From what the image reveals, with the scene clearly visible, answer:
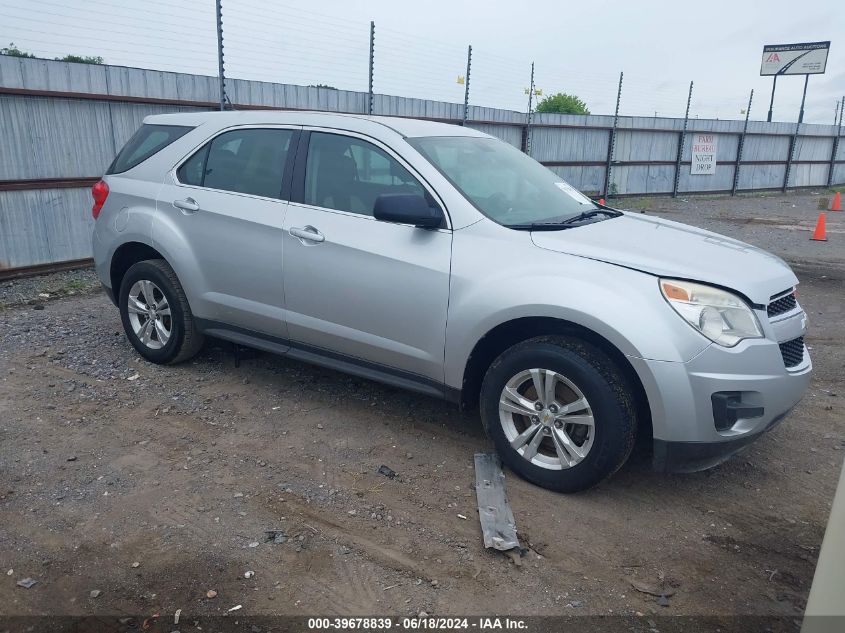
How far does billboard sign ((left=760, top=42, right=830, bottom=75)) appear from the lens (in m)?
32.3

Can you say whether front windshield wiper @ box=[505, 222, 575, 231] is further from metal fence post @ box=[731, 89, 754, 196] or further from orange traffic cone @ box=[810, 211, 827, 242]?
metal fence post @ box=[731, 89, 754, 196]

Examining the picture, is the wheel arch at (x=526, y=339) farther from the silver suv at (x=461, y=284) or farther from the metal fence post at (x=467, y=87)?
the metal fence post at (x=467, y=87)

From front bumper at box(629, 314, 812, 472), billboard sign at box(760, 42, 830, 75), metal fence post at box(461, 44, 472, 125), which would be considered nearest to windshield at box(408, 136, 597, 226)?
front bumper at box(629, 314, 812, 472)

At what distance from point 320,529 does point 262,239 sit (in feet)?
6.49

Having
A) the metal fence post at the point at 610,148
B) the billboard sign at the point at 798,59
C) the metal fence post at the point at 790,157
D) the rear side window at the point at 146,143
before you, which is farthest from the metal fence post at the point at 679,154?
the rear side window at the point at 146,143

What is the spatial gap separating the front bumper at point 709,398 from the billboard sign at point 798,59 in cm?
3428

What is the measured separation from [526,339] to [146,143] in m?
3.39

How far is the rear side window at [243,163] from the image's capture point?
4.57m

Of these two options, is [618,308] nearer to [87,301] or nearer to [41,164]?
[87,301]

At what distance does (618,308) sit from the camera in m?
3.29

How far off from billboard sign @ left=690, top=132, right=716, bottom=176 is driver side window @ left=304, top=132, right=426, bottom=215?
19374mm

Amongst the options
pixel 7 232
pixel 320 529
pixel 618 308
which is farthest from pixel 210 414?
pixel 7 232

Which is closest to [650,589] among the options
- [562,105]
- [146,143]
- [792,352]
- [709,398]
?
[709,398]

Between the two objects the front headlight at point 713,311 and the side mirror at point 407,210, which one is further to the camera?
the side mirror at point 407,210
